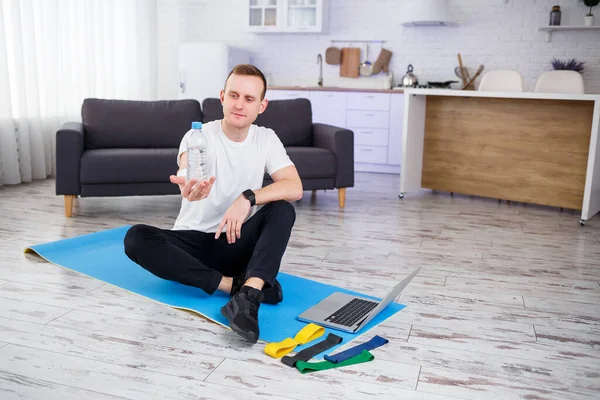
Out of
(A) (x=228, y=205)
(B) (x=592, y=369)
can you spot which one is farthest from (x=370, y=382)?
(A) (x=228, y=205)

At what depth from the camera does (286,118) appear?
15.4 ft

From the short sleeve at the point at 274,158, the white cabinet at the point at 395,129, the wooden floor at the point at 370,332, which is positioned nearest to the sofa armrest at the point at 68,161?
the wooden floor at the point at 370,332

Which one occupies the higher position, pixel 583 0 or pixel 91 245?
pixel 583 0

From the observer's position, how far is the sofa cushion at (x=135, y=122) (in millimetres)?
4285

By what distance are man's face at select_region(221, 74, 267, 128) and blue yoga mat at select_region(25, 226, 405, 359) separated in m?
0.71

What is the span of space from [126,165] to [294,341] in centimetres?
230

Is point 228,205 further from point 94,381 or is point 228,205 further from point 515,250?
point 515,250

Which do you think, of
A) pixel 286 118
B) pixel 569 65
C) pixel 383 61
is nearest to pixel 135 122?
pixel 286 118

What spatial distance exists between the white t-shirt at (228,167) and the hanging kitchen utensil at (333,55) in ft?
15.3

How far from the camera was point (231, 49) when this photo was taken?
6.72m

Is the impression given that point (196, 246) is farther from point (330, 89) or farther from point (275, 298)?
point (330, 89)

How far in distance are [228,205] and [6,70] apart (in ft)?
10.7

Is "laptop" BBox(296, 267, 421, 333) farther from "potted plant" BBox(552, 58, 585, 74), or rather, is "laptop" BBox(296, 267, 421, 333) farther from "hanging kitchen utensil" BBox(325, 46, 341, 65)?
"hanging kitchen utensil" BBox(325, 46, 341, 65)

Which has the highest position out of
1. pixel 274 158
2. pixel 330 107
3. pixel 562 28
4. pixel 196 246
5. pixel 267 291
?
pixel 562 28
